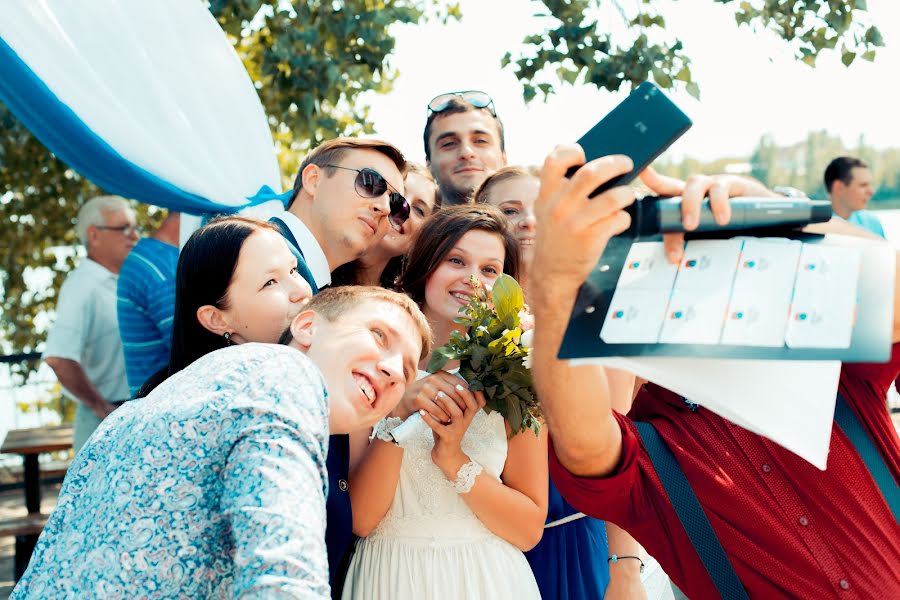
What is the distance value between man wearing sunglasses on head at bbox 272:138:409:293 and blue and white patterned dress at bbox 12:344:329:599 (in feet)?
6.13

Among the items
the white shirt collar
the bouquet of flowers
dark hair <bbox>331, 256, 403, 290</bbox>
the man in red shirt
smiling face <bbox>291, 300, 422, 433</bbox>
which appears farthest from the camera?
dark hair <bbox>331, 256, 403, 290</bbox>

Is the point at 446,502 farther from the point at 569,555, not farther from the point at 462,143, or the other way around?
the point at 462,143

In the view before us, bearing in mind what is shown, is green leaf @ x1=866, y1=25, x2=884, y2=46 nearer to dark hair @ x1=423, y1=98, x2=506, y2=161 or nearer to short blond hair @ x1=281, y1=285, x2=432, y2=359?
dark hair @ x1=423, y1=98, x2=506, y2=161

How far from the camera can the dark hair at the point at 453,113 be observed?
A: 175 inches

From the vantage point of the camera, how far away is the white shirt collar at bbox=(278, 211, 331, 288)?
127 inches

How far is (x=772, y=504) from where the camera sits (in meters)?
1.65

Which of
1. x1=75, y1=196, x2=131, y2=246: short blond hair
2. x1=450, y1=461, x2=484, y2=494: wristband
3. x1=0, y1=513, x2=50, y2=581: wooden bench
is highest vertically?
x1=75, y1=196, x2=131, y2=246: short blond hair

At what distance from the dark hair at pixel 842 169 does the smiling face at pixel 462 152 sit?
4.09 meters

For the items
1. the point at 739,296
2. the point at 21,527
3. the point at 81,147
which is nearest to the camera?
the point at 739,296

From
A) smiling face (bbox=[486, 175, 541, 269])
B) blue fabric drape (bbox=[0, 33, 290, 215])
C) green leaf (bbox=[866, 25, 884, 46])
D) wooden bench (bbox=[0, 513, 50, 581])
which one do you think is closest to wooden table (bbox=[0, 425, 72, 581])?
wooden bench (bbox=[0, 513, 50, 581])

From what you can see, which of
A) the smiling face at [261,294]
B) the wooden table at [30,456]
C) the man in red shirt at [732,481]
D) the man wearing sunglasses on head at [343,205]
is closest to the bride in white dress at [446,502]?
the smiling face at [261,294]

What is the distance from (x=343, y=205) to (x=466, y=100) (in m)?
1.38

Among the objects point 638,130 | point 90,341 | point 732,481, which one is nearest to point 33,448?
point 90,341

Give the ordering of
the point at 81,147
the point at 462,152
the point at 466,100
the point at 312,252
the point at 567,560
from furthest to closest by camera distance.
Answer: the point at 466,100, the point at 462,152, the point at 81,147, the point at 312,252, the point at 567,560
